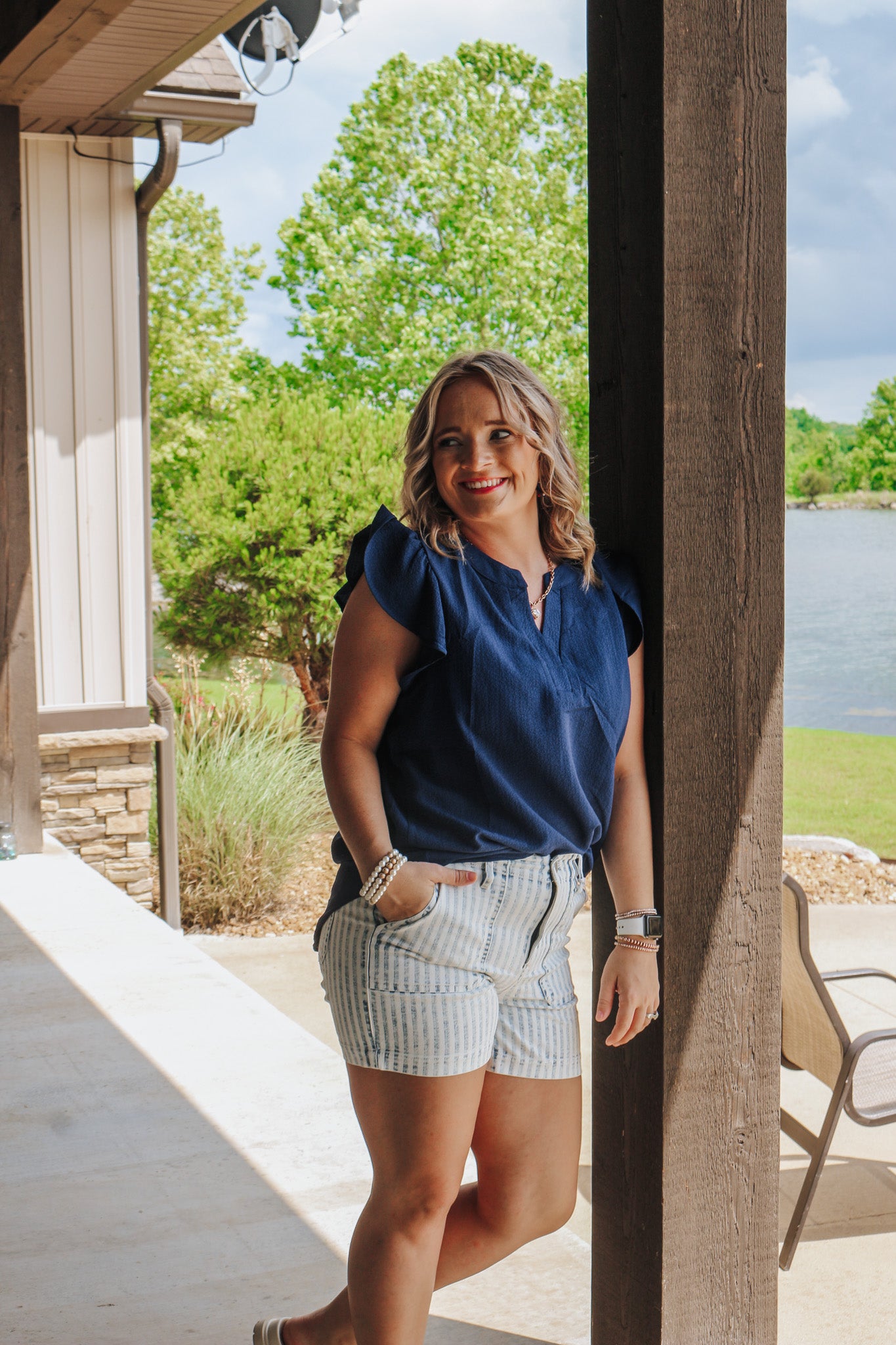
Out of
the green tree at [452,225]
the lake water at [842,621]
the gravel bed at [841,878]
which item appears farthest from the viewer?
the lake water at [842,621]

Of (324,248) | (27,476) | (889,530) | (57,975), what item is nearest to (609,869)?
(57,975)

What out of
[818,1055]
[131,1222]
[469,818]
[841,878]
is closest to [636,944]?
[469,818]

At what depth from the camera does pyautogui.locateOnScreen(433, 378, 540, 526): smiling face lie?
1.54 meters

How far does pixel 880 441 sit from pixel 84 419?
2072cm

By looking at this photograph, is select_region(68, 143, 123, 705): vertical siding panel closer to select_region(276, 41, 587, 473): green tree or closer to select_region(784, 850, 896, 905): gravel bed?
select_region(784, 850, 896, 905): gravel bed

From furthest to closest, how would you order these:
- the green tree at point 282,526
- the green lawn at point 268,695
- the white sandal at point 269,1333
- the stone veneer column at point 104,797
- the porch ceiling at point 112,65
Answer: the green tree at point 282,526 → the green lawn at point 268,695 → the stone veneer column at point 104,797 → the porch ceiling at point 112,65 → the white sandal at point 269,1333

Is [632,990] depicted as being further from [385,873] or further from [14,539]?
[14,539]

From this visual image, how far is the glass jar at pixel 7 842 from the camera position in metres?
4.88

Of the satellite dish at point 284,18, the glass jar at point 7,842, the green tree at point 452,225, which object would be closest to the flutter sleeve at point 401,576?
the glass jar at point 7,842

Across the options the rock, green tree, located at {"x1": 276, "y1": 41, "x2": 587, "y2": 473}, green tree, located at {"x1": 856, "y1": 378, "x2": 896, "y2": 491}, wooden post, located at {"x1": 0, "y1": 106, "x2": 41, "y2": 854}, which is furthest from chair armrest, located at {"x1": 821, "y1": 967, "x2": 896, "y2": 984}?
green tree, located at {"x1": 856, "y1": 378, "x2": 896, "y2": 491}

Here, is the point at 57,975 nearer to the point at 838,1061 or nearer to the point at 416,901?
the point at 838,1061

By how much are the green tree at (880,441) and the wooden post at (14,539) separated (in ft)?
68.5

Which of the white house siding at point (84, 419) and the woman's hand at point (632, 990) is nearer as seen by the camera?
the woman's hand at point (632, 990)

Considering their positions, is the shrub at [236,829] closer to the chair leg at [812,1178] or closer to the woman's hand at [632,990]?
the chair leg at [812,1178]
